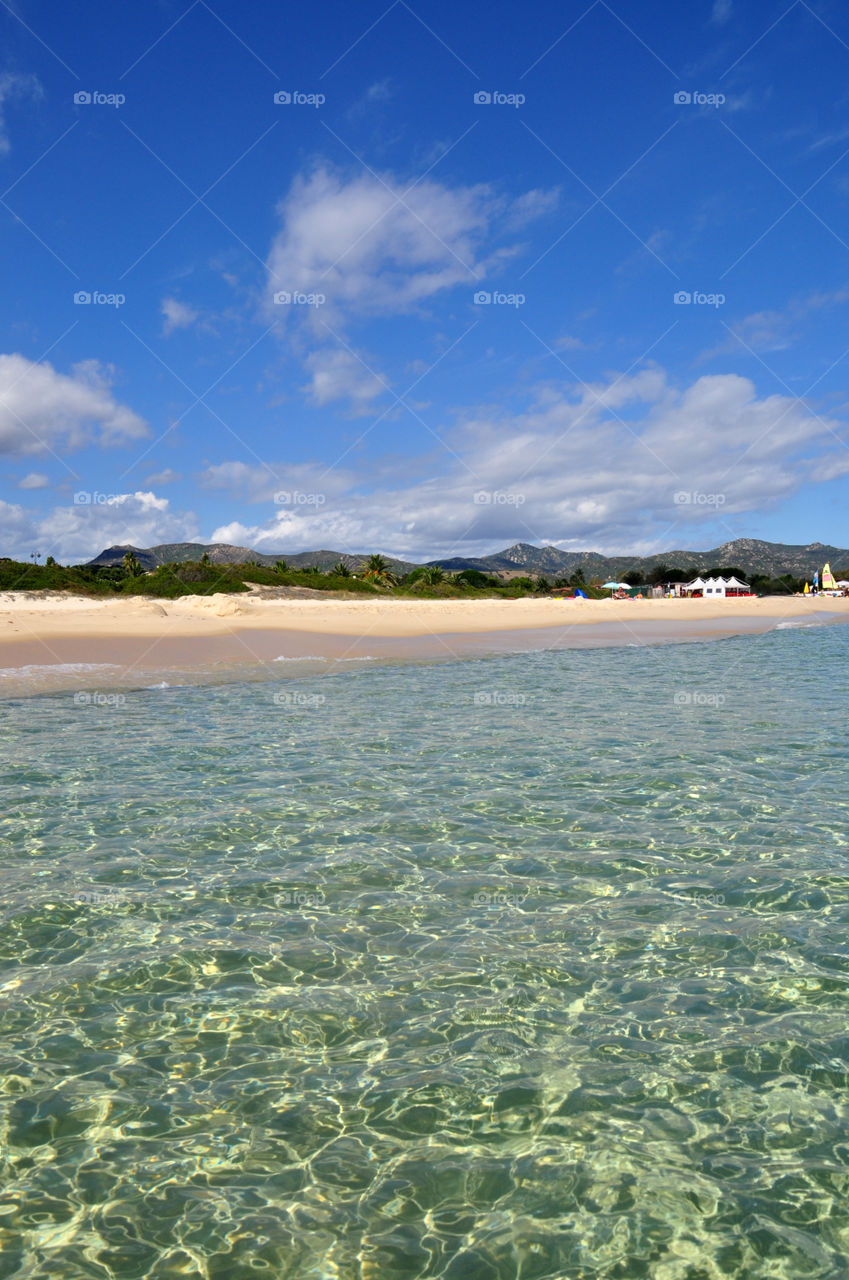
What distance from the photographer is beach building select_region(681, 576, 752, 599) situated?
154m

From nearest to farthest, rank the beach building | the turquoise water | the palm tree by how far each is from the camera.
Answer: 1. the turquoise water
2. the palm tree
3. the beach building

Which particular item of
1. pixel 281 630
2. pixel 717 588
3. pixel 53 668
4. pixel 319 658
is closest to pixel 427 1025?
pixel 53 668

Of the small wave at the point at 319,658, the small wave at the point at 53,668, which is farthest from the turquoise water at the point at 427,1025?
the small wave at the point at 319,658

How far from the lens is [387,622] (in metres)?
49.2

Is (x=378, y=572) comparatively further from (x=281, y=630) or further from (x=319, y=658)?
(x=319, y=658)

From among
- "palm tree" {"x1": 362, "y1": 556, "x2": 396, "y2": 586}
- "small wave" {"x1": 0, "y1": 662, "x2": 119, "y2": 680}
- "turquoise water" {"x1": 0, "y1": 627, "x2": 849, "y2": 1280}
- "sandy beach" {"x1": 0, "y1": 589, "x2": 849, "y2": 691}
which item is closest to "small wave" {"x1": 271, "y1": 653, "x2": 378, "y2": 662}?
"sandy beach" {"x1": 0, "y1": 589, "x2": 849, "y2": 691}

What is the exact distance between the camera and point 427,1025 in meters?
5.36

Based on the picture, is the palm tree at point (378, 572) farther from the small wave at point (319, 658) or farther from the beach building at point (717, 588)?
the beach building at point (717, 588)

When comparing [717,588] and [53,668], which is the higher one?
[717,588]

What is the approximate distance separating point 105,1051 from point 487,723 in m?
11.7

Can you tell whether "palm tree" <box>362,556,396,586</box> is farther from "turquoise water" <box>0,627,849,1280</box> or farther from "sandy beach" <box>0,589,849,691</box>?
"turquoise water" <box>0,627,849,1280</box>

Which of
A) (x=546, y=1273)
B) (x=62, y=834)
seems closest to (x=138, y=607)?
(x=62, y=834)

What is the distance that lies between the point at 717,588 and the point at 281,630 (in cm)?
13046

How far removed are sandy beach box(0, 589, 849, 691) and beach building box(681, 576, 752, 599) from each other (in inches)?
3525
